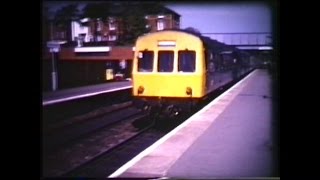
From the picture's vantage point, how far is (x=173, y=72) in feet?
13.9

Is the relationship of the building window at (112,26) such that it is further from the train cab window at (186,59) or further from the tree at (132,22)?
the train cab window at (186,59)

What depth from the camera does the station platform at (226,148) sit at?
3918 millimetres

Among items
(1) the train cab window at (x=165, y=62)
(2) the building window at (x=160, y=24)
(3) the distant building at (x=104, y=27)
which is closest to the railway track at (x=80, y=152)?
(1) the train cab window at (x=165, y=62)

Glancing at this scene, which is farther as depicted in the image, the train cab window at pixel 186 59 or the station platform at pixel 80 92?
the train cab window at pixel 186 59

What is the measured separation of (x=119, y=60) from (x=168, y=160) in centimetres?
96

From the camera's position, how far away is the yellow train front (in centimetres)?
415

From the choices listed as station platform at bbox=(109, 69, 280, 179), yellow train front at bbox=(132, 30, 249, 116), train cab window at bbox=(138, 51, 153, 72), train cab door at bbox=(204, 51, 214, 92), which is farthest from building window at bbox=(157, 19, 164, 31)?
station platform at bbox=(109, 69, 280, 179)

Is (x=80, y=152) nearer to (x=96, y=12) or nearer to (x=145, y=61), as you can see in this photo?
(x=145, y=61)

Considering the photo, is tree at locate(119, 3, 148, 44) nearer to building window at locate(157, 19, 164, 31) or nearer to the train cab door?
building window at locate(157, 19, 164, 31)

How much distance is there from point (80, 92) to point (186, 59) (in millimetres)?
993

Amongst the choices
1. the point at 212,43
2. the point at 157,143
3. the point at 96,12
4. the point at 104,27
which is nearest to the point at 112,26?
the point at 104,27
